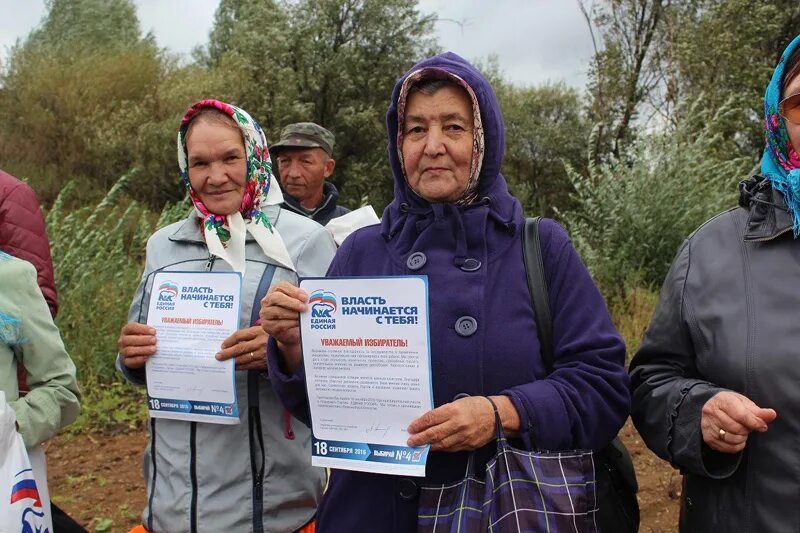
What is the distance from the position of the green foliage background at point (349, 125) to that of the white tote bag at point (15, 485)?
445 cm

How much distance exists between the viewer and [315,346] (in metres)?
1.90

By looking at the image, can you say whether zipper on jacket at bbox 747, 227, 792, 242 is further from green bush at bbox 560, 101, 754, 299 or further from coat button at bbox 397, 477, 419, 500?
green bush at bbox 560, 101, 754, 299

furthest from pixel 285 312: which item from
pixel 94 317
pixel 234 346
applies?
pixel 94 317

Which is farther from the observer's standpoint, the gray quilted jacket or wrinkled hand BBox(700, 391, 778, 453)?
the gray quilted jacket

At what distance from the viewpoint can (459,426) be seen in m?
1.67

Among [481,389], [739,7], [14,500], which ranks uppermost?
[739,7]

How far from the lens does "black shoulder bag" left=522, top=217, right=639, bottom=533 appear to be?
1854 mm

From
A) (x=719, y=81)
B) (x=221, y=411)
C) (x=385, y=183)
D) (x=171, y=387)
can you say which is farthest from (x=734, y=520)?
(x=385, y=183)

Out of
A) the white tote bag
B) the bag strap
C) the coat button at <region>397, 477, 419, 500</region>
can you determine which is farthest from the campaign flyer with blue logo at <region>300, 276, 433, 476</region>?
the white tote bag

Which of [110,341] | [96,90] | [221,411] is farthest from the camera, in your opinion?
[96,90]

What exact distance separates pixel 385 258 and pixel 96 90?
18657 mm

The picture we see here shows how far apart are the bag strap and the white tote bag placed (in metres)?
1.63

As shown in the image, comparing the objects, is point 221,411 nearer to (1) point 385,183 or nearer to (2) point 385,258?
(2) point 385,258

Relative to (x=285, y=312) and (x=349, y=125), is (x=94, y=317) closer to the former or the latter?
(x=285, y=312)
